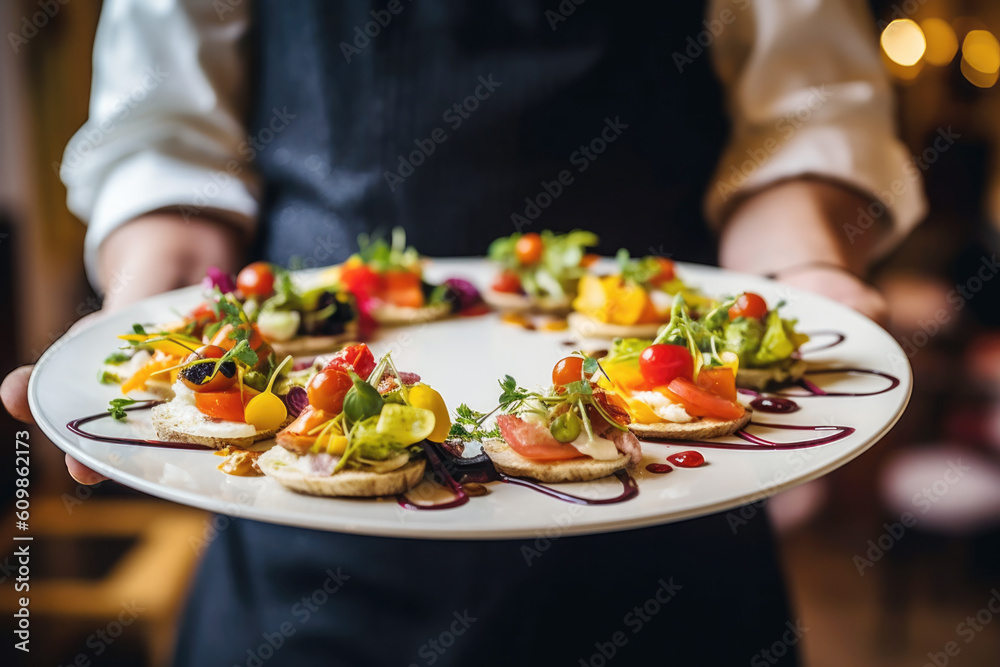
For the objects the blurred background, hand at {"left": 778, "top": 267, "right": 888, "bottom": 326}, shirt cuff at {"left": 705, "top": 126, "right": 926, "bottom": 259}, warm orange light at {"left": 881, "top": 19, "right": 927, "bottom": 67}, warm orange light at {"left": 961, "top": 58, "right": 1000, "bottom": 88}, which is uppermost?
warm orange light at {"left": 881, "top": 19, "right": 927, "bottom": 67}

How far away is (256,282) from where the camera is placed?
101 inches

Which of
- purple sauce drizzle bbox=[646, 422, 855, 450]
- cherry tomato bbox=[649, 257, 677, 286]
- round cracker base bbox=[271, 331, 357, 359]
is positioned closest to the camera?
purple sauce drizzle bbox=[646, 422, 855, 450]

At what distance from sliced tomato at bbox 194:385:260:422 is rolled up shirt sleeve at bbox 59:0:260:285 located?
1483 mm

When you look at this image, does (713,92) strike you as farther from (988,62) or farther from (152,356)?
(988,62)

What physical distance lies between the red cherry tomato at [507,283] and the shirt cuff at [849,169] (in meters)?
0.94

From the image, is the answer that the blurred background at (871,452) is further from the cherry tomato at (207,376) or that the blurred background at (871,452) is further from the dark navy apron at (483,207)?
the cherry tomato at (207,376)

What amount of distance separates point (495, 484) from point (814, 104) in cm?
227

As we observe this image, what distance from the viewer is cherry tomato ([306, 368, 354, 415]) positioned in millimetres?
1651

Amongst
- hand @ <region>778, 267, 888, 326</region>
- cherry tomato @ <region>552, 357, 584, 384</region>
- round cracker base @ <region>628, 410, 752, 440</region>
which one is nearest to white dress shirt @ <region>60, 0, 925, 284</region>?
hand @ <region>778, 267, 888, 326</region>

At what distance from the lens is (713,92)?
314 centimetres

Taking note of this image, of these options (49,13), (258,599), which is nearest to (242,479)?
(258,599)

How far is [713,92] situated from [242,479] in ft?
7.90

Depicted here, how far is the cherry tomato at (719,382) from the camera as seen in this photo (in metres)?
1.90

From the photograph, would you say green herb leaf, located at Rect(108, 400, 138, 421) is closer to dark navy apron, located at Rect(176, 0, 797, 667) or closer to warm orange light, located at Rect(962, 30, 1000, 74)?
dark navy apron, located at Rect(176, 0, 797, 667)
